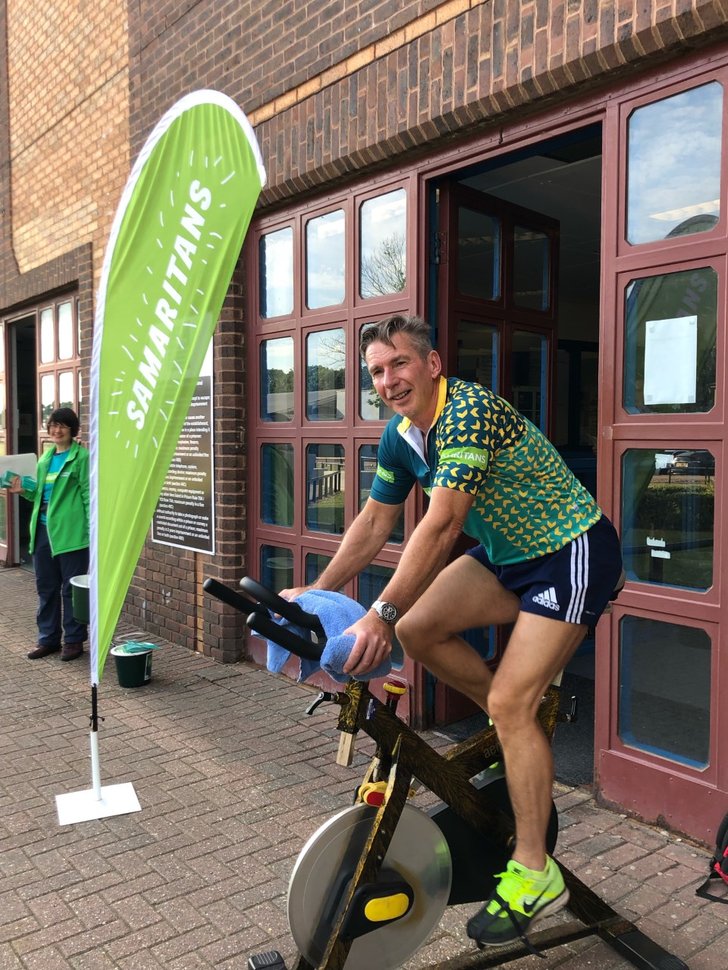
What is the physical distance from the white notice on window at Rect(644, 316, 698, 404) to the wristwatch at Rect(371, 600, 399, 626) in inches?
73.9

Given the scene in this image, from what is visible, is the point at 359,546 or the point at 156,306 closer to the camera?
the point at 359,546

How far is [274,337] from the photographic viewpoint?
19.6 ft

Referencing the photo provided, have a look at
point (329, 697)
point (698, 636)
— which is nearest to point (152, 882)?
point (329, 697)

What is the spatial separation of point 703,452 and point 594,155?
261 centimetres

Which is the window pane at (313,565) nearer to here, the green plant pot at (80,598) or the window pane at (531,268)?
the green plant pot at (80,598)

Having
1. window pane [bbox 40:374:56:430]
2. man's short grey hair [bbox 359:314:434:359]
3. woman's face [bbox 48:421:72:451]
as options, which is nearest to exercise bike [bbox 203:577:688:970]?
man's short grey hair [bbox 359:314:434:359]

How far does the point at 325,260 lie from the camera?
5492 millimetres

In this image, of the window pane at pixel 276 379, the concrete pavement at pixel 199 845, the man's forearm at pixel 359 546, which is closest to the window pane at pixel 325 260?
the window pane at pixel 276 379

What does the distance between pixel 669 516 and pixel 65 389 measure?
727 cm

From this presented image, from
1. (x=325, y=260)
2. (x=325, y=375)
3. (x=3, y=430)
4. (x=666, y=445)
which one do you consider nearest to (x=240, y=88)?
(x=325, y=260)

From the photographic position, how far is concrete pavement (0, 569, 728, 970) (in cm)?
282

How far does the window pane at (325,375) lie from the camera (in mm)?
5391

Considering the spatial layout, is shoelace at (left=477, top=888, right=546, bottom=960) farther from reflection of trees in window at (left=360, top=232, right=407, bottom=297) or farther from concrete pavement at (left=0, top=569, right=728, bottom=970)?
reflection of trees in window at (left=360, top=232, right=407, bottom=297)

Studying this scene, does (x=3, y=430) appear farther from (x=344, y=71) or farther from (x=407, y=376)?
(x=407, y=376)
